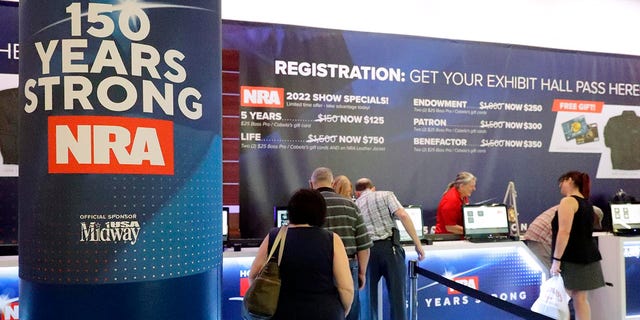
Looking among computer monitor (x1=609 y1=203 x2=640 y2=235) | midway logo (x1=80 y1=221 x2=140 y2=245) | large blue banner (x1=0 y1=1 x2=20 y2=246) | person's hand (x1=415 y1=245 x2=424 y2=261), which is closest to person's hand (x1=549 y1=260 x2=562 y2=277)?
person's hand (x1=415 y1=245 x2=424 y2=261)

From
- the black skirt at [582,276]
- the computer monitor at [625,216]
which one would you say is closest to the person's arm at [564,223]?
the black skirt at [582,276]

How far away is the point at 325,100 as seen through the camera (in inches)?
221

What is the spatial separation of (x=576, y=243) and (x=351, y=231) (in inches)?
68.5

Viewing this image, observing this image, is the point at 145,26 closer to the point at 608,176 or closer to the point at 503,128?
the point at 503,128

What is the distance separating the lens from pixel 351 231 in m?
3.35

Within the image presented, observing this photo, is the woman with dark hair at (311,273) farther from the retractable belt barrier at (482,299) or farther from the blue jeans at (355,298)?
the blue jeans at (355,298)

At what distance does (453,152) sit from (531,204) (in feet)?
3.75

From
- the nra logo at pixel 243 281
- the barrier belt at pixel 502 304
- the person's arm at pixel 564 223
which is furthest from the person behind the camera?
the nra logo at pixel 243 281

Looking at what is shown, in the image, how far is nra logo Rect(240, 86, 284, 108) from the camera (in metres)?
5.31

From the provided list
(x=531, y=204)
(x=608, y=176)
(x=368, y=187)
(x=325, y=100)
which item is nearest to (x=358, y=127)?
(x=325, y=100)

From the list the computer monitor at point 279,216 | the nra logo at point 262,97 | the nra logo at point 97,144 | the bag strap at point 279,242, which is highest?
the nra logo at point 262,97

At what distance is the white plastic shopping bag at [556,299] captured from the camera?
3912 millimetres

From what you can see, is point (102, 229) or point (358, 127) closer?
point (102, 229)

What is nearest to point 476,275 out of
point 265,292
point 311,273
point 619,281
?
point 619,281
